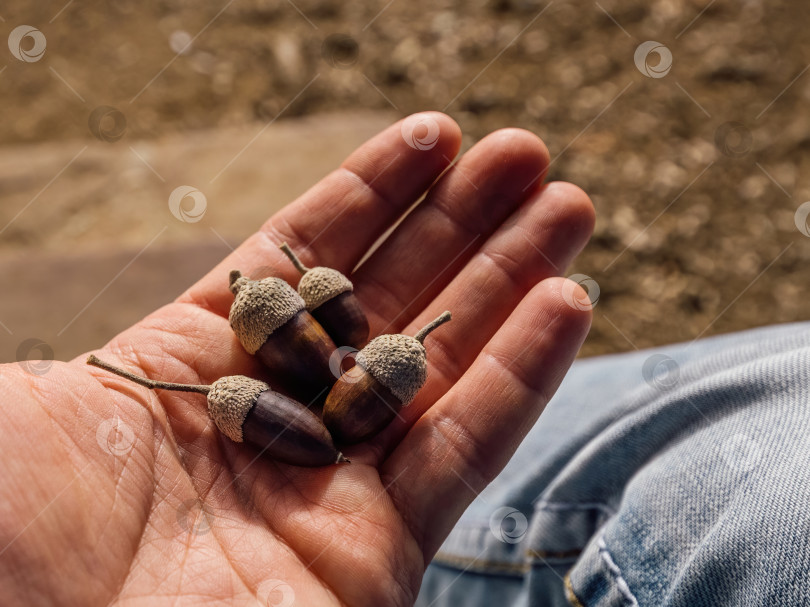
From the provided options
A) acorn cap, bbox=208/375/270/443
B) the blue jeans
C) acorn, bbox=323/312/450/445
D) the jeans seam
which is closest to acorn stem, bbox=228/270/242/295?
acorn cap, bbox=208/375/270/443

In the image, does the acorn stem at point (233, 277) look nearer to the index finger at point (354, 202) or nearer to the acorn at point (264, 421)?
the index finger at point (354, 202)

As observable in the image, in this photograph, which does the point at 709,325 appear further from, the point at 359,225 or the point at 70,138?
the point at 70,138

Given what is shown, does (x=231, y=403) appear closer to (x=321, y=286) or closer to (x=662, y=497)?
(x=321, y=286)

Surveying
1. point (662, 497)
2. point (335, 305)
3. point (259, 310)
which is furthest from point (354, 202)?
point (662, 497)

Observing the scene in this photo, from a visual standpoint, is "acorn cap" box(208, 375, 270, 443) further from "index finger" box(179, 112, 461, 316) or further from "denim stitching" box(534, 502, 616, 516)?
"denim stitching" box(534, 502, 616, 516)

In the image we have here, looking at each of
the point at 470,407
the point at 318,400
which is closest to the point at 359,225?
the point at 318,400

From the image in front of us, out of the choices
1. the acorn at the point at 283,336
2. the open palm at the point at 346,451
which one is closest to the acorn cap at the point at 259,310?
the acorn at the point at 283,336
